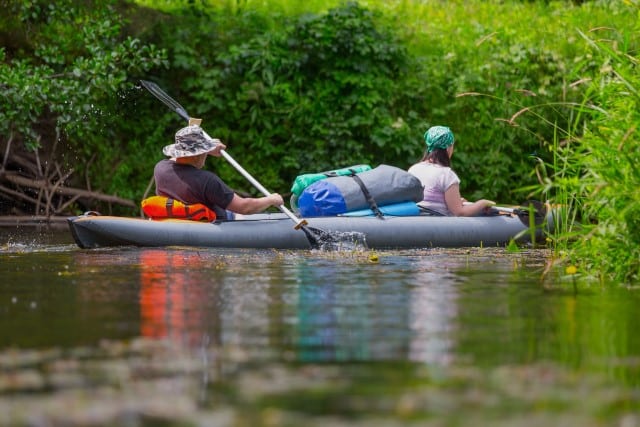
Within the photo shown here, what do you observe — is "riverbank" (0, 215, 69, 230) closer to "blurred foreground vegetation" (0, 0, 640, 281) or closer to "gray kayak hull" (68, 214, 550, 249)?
"blurred foreground vegetation" (0, 0, 640, 281)

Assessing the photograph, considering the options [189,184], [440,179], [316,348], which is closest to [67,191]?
[189,184]

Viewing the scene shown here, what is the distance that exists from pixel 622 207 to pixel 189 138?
13.4ft

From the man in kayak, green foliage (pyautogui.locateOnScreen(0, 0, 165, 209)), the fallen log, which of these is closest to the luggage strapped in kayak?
the man in kayak

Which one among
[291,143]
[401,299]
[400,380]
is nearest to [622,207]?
[401,299]

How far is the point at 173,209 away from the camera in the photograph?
9.88 metres

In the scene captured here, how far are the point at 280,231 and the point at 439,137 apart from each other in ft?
5.61

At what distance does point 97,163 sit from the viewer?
15.1 m

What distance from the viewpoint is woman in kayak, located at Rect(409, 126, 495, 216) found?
10.8 meters

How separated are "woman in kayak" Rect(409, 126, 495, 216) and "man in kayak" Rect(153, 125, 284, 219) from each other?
1.55 meters

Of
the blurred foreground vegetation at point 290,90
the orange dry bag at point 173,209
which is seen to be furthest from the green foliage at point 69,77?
the orange dry bag at point 173,209

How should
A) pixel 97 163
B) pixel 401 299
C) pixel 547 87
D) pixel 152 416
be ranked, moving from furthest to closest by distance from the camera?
pixel 547 87, pixel 97 163, pixel 401 299, pixel 152 416

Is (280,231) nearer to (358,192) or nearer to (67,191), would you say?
(358,192)

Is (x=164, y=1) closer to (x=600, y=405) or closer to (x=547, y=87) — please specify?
(x=547, y=87)

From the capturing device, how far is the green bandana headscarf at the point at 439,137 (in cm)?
1077
